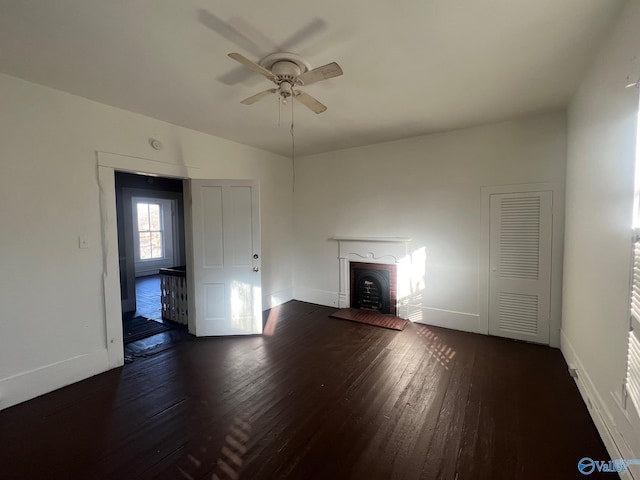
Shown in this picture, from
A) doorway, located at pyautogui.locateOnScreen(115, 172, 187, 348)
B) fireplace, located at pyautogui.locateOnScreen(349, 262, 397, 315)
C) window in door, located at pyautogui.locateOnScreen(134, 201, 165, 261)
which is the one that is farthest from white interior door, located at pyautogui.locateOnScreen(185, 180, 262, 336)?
window in door, located at pyautogui.locateOnScreen(134, 201, 165, 261)

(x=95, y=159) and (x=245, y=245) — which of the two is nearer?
(x=95, y=159)

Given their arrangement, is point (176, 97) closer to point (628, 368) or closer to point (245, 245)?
point (245, 245)

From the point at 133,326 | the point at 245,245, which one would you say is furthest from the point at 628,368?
the point at 133,326

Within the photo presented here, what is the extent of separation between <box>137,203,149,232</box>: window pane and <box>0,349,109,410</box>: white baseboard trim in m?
6.33

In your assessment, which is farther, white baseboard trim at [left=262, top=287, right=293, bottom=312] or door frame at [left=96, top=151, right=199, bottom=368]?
white baseboard trim at [left=262, top=287, right=293, bottom=312]

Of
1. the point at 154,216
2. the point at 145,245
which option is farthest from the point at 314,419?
the point at 154,216

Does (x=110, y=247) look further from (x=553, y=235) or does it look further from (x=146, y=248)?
(x=146, y=248)

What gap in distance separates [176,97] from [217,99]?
14.9 inches

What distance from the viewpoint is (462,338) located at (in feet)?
11.6

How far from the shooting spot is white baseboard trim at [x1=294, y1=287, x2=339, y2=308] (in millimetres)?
4938

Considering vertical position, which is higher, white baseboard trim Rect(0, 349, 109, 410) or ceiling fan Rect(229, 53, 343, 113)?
ceiling fan Rect(229, 53, 343, 113)

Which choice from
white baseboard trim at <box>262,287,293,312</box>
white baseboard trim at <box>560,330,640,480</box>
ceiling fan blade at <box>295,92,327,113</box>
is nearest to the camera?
white baseboard trim at <box>560,330,640,480</box>

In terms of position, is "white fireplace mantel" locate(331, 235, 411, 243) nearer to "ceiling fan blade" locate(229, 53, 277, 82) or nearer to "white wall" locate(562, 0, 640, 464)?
"white wall" locate(562, 0, 640, 464)

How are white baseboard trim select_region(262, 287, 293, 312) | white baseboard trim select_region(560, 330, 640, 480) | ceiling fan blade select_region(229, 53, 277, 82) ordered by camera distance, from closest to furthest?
white baseboard trim select_region(560, 330, 640, 480) < ceiling fan blade select_region(229, 53, 277, 82) < white baseboard trim select_region(262, 287, 293, 312)
